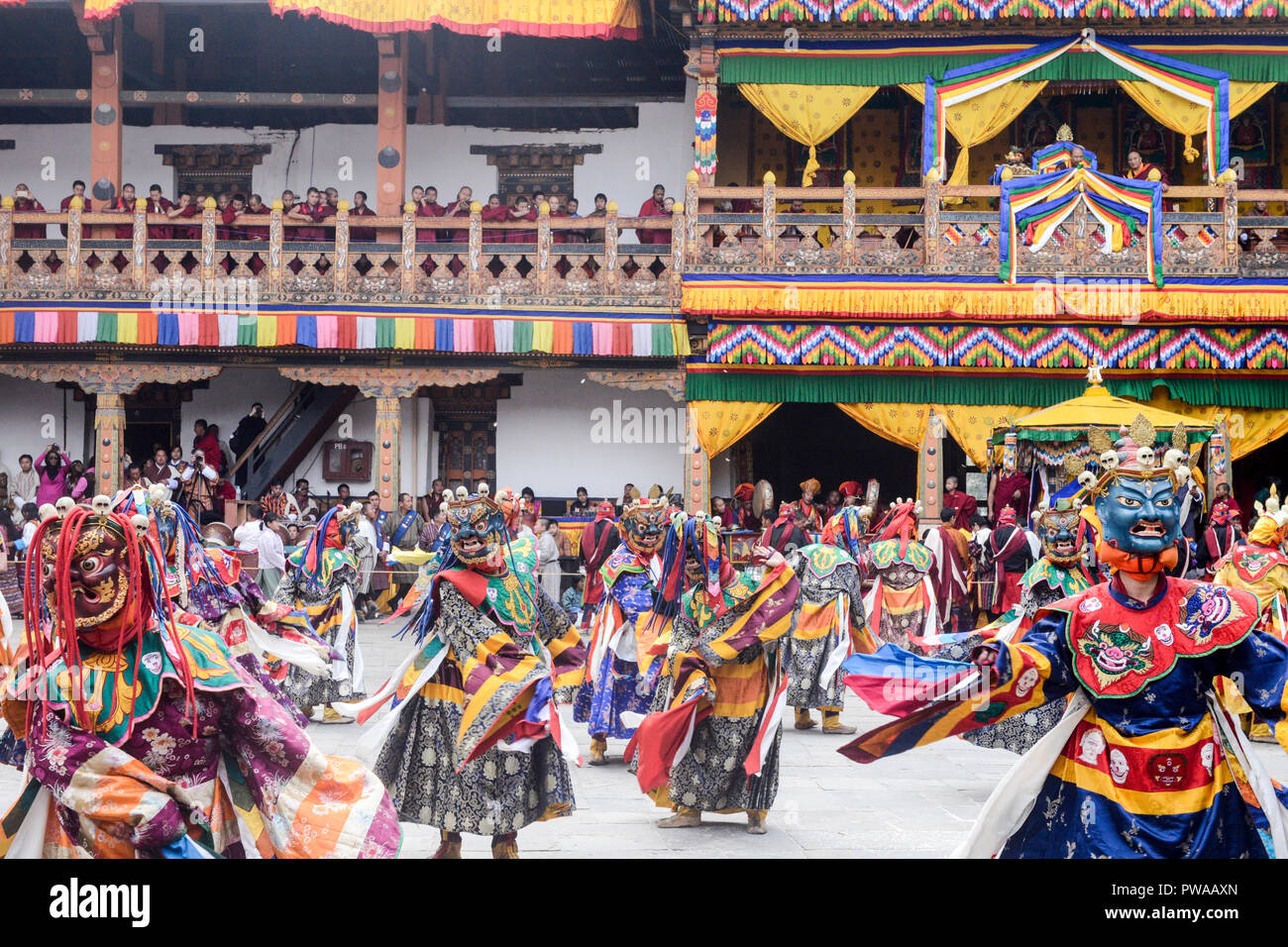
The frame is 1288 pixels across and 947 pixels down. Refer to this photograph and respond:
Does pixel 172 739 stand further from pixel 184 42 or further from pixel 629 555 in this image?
pixel 184 42

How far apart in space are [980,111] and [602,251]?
5.46m

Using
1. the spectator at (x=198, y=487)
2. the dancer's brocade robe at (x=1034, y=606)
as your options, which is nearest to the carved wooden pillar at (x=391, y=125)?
the spectator at (x=198, y=487)

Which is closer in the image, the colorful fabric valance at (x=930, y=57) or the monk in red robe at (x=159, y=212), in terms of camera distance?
the colorful fabric valance at (x=930, y=57)

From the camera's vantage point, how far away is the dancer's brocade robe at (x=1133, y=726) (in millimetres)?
4375

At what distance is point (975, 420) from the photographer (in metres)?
18.1

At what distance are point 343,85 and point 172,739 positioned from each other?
18972 mm

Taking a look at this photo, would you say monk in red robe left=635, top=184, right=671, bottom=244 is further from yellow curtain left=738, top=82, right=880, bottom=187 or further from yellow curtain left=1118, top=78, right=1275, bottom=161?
yellow curtain left=1118, top=78, right=1275, bottom=161

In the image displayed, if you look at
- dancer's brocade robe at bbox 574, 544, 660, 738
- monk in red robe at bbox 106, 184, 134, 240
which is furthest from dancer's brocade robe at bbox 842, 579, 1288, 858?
monk in red robe at bbox 106, 184, 134, 240

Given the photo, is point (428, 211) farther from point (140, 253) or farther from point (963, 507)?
point (963, 507)

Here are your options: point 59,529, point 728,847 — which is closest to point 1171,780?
point 728,847

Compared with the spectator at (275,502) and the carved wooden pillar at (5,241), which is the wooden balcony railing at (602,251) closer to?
the carved wooden pillar at (5,241)

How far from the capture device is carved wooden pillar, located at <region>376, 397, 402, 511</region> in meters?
18.9

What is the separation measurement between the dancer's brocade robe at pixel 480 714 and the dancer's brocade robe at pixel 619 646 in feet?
10.2

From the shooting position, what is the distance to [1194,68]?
60.2ft
